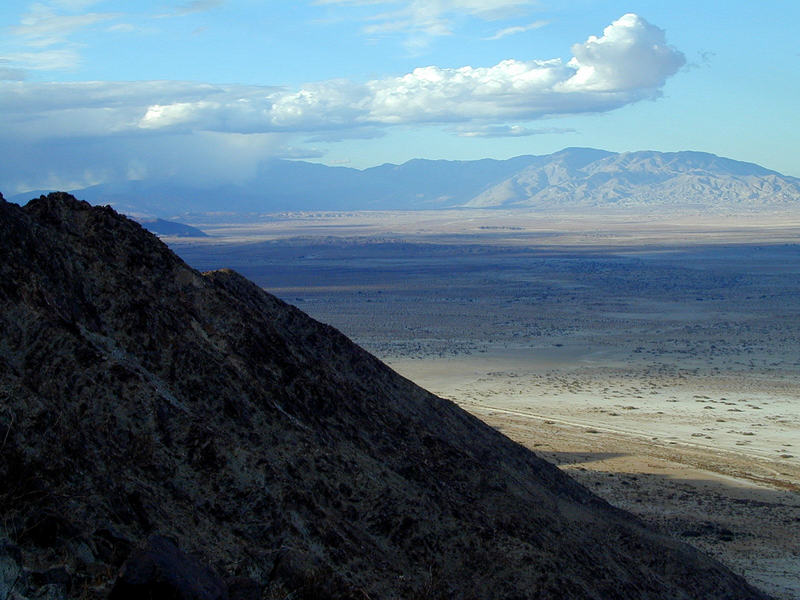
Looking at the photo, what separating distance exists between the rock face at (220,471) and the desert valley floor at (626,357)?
445 centimetres

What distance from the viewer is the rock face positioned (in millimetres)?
6379

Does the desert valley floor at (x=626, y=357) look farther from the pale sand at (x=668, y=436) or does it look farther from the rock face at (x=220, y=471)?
the rock face at (x=220, y=471)

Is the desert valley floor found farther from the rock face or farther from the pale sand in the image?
the rock face

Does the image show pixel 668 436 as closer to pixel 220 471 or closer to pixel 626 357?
pixel 626 357

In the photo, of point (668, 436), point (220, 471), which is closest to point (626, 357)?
point (668, 436)

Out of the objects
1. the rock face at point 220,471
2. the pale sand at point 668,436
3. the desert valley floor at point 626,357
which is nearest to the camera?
the rock face at point 220,471

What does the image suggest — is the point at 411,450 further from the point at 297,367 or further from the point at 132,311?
the point at 132,311

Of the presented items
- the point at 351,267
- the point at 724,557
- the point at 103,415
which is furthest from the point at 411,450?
the point at 351,267

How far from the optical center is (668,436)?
24.0 meters

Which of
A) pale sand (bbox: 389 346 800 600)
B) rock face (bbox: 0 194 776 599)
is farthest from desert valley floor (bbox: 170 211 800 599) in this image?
rock face (bbox: 0 194 776 599)

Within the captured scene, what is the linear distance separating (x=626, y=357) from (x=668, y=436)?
14732 mm

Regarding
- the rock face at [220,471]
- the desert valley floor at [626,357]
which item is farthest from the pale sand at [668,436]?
the rock face at [220,471]

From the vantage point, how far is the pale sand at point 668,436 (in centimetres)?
1473

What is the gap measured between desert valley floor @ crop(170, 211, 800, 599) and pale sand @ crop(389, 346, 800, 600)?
0.18 ft
